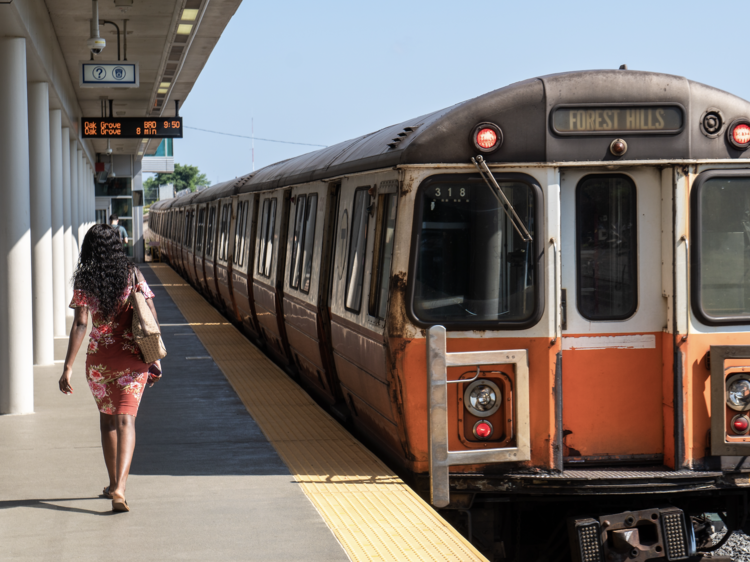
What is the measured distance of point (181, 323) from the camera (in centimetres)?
1644

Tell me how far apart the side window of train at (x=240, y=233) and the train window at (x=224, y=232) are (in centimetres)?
99

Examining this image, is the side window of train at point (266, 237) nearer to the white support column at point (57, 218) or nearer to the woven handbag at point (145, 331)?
the white support column at point (57, 218)

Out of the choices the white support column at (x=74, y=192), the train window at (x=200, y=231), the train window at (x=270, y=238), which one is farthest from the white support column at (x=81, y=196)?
the train window at (x=270, y=238)

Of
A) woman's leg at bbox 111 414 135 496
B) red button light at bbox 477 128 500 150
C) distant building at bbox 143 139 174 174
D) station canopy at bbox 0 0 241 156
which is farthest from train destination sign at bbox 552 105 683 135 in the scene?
distant building at bbox 143 139 174 174

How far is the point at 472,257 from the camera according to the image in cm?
573

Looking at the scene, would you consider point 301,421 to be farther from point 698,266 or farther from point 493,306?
point 698,266

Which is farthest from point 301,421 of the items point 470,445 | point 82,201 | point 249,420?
point 82,201

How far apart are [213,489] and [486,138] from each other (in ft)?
8.96

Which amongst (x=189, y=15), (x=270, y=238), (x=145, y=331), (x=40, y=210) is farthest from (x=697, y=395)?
(x=189, y=15)

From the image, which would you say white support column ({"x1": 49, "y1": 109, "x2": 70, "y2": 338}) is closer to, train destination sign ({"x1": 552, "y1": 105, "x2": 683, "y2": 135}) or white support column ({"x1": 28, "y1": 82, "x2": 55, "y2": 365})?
white support column ({"x1": 28, "y1": 82, "x2": 55, "y2": 365})

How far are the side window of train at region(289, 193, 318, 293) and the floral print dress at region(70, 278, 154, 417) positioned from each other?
3.62 m

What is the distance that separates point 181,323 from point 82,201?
7.70 metres

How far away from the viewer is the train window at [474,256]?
5695 mm

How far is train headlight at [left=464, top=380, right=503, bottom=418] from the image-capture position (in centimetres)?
564
